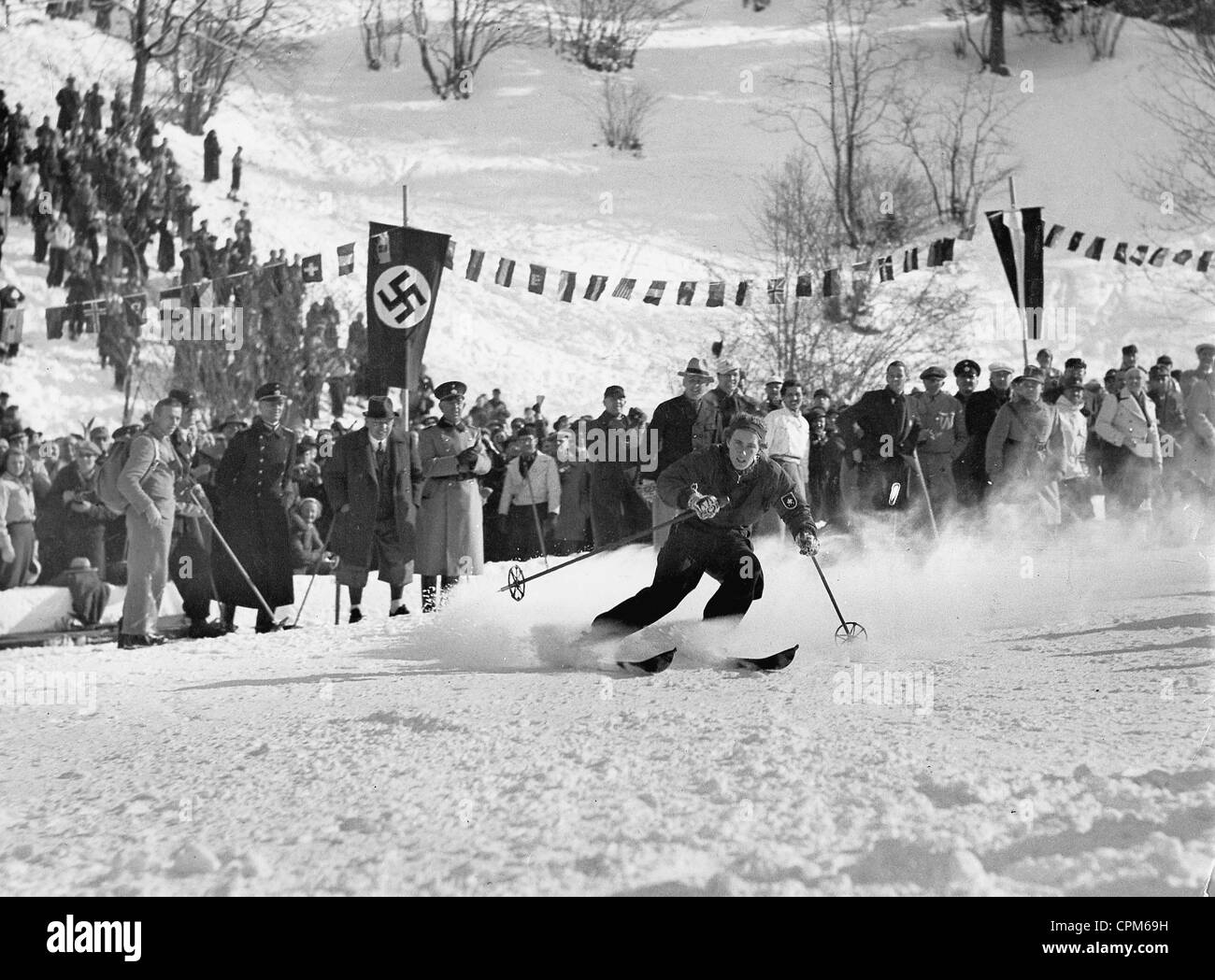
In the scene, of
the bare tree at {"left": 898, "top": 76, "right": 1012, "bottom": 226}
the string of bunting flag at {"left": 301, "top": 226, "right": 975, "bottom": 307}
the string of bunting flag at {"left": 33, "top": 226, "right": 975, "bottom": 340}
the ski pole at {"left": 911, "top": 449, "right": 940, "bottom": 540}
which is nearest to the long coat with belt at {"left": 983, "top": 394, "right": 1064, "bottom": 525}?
the ski pole at {"left": 911, "top": 449, "right": 940, "bottom": 540}

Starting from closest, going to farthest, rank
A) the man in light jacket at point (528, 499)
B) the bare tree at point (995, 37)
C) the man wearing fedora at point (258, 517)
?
the man wearing fedora at point (258, 517), the man in light jacket at point (528, 499), the bare tree at point (995, 37)

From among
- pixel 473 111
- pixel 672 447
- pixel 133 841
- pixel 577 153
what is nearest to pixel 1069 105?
pixel 577 153

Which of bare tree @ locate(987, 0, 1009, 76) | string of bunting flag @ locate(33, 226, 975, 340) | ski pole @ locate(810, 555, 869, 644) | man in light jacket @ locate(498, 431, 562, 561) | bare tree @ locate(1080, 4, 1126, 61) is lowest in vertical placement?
ski pole @ locate(810, 555, 869, 644)

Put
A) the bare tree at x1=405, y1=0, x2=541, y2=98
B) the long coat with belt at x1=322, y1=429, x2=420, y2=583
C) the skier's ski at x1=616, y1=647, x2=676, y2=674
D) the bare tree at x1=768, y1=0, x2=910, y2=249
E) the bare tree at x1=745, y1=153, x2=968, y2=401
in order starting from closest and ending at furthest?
the skier's ski at x1=616, y1=647, x2=676, y2=674 → the long coat with belt at x1=322, y1=429, x2=420, y2=583 → the bare tree at x1=745, y1=153, x2=968, y2=401 → the bare tree at x1=768, y1=0, x2=910, y2=249 → the bare tree at x1=405, y1=0, x2=541, y2=98

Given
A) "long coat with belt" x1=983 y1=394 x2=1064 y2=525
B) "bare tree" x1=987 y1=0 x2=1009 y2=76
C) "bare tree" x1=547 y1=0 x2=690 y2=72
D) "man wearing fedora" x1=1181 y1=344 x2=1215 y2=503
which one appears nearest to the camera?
"long coat with belt" x1=983 y1=394 x2=1064 y2=525

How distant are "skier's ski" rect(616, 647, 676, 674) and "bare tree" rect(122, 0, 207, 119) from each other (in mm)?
21076

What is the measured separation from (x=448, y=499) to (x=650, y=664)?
13.1 feet

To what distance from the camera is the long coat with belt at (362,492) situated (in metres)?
10.6

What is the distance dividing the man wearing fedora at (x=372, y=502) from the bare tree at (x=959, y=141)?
662 inches

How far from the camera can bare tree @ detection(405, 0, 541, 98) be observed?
30.8 metres

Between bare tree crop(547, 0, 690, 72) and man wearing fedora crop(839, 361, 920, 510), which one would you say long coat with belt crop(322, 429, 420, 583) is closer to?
man wearing fedora crop(839, 361, 920, 510)

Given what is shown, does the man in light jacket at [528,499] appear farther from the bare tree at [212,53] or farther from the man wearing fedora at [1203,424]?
the bare tree at [212,53]

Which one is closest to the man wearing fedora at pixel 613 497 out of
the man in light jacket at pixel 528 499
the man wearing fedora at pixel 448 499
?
the man in light jacket at pixel 528 499

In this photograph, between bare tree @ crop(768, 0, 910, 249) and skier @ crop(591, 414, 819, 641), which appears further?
bare tree @ crop(768, 0, 910, 249)
